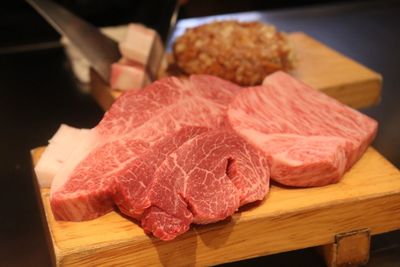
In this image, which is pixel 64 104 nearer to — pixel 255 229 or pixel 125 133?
pixel 125 133

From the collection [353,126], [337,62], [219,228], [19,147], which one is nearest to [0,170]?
[19,147]

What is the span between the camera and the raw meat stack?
1434 mm

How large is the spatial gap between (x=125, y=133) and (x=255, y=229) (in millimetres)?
420

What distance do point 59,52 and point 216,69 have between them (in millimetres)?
1104

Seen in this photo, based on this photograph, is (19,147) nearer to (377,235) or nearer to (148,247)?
(148,247)

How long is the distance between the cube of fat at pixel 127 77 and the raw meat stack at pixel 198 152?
0.37 metres

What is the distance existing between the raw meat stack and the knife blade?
53cm

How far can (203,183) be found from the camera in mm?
1470

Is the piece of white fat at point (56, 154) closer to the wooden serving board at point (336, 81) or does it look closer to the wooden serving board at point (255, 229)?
the wooden serving board at point (255, 229)

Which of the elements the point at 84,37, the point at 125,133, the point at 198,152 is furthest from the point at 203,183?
the point at 84,37

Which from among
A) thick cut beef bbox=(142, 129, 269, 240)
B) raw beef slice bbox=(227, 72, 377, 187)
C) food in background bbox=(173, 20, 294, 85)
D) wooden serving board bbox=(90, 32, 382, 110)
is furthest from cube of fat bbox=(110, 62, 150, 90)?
thick cut beef bbox=(142, 129, 269, 240)

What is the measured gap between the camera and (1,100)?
102 inches

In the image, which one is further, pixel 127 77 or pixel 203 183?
pixel 127 77

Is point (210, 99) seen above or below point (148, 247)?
above
